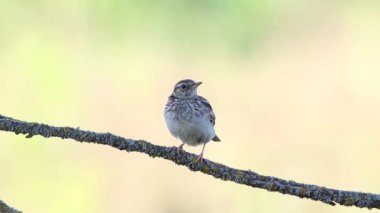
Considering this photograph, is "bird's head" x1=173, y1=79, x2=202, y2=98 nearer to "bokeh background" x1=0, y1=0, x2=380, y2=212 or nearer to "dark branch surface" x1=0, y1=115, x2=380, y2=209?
"bokeh background" x1=0, y1=0, x2=380, y2=212

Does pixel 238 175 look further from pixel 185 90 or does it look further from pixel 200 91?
pixel 200 91

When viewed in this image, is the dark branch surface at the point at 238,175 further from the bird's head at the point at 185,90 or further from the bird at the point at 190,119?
the bird's head at the point at 185,90

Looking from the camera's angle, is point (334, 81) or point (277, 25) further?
point (277, 25)

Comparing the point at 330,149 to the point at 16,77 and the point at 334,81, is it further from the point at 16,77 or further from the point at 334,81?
the point at 16,77

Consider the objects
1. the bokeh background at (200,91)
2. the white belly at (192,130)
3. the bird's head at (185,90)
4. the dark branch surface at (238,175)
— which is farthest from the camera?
the bokeh background at (200,91)

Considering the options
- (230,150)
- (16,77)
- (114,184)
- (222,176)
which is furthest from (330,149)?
(222,176)

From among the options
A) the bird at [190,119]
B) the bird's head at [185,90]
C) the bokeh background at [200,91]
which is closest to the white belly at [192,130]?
the bird at [190,119]

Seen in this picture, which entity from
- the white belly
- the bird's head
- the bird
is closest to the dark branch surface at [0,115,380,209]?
the bird
